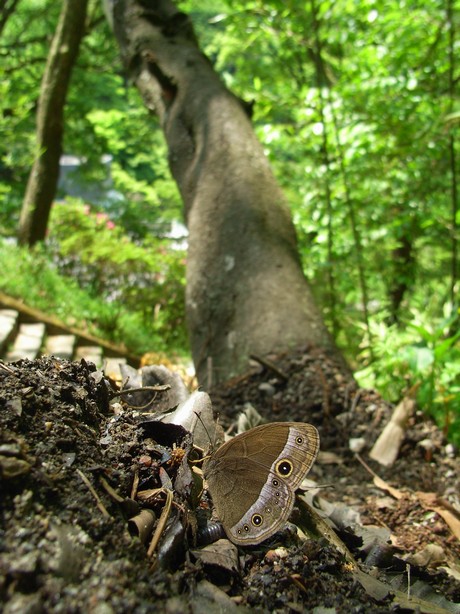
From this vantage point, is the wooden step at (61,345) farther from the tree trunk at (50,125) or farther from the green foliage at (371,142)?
the green foliage at (371,142)

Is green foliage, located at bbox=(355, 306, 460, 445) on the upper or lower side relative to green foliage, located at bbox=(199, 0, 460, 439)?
lower

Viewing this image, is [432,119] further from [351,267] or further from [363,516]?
[363,516]

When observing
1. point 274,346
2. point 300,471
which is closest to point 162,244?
point 274,346

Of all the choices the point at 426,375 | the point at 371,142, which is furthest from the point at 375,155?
the point at 426,375

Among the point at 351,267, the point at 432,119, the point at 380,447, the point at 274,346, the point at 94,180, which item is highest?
the point at 94,180

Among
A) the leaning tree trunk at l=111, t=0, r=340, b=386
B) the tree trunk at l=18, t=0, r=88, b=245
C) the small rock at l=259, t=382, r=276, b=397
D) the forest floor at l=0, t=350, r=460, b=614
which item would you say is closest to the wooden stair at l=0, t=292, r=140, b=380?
the tree trunk at l=18, t=0, r=88, b=245

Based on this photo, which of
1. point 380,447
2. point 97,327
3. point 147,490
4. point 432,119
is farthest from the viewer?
point 97,327

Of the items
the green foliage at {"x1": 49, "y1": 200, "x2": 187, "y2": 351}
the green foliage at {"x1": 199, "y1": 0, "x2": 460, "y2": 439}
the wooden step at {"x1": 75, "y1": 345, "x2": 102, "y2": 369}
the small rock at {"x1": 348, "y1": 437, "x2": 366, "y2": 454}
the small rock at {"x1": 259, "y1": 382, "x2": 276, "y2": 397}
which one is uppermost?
the green foliage at {"x1": 199, "y1": 0, "x2": 460, "y2": 439}

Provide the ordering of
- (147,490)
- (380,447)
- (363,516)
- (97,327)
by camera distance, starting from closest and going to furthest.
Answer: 1. (147,490)
2. (363,516)
3. (380,447)
4. (97,327)

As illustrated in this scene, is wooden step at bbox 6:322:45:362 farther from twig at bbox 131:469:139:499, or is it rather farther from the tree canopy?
twig at bbox 131:469:139:499
